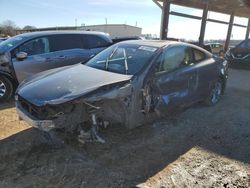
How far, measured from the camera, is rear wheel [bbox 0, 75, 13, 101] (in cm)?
619

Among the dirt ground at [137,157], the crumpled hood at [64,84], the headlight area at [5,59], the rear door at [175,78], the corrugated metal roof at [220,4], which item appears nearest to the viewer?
the dirt ground at [137,157]

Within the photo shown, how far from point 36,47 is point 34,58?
1.01ft

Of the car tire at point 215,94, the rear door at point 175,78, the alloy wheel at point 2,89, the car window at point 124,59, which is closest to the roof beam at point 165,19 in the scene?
the car tire at point 215,94

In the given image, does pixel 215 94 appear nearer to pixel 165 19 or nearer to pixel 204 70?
pixel 204 70

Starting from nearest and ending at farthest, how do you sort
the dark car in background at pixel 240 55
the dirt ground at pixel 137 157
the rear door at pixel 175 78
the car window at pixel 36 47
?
the dirt ground at pixel 137 157 < the rear door at pixel 175 78 < the car window at pixel 36 47 < the dark car in background at pixel 240 55

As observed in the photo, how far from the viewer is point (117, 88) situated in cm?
387

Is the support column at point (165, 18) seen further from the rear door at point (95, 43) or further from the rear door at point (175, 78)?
the rear door at point (175, 78)

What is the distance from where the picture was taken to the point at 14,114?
536 cm

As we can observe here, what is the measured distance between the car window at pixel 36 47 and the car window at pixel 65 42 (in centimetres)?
16

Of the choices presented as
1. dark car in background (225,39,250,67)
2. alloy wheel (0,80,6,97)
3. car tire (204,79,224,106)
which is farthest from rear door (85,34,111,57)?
dark car in background (225,39,250,67)

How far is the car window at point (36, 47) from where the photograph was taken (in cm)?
650

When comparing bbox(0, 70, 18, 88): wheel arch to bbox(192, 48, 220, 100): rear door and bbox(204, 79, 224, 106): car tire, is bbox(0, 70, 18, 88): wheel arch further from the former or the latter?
bbox(204, 79, 224, 106): car tire

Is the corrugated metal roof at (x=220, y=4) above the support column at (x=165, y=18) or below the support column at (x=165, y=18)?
above

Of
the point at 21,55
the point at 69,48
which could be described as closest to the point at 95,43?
the point at 69,48
